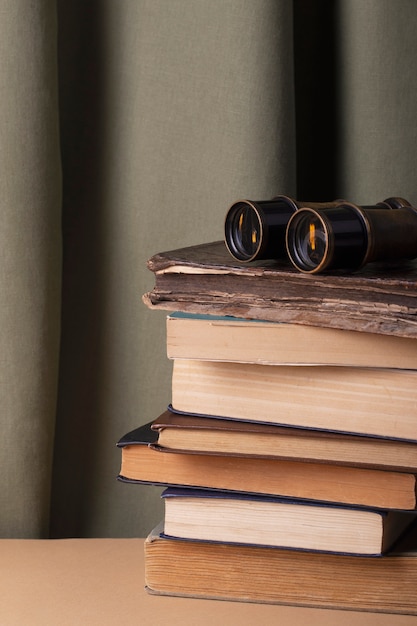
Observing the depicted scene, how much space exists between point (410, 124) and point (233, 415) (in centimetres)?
46

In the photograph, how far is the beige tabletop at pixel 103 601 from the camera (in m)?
0.70

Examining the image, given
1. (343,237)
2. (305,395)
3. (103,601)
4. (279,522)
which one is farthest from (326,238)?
(103,601)

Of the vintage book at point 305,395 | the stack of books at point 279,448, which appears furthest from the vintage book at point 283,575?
the vintage book at point 305,395

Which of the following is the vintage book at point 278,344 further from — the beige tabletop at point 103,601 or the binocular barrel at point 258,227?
the beige tabletop at point 103,601

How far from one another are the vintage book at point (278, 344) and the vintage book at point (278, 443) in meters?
0.06

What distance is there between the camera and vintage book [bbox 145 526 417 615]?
705 millimetres

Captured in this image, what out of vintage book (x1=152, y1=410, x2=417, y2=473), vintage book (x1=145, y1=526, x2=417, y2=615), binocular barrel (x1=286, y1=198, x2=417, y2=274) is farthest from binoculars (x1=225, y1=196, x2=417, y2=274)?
vintage book (x1=145, y1=526, x2=417, y2=615)

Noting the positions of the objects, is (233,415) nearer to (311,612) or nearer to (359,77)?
(311,612)

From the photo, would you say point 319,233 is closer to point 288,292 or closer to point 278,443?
point 288,292

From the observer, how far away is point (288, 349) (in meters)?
0.69

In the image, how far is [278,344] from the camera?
69 cm

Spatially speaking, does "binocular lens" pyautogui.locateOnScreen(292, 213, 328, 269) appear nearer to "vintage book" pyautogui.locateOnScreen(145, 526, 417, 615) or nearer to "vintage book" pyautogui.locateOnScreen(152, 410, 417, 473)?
"vintage book" pyautogui.locateOnScreen(152, 410, 417, 473)

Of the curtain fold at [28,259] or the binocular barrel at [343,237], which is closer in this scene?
the binocular barrel at [343,237]

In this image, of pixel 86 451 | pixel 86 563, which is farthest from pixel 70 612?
pixel 86 451
